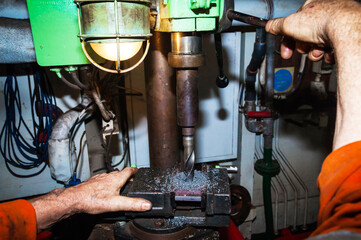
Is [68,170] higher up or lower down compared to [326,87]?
lower down

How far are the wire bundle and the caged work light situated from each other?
846 millimetres

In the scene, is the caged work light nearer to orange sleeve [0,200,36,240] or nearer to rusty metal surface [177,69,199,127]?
rusty metal surface [177,69,199,127]

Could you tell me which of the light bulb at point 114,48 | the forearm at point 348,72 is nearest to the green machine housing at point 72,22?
the light bulb at point 114,48

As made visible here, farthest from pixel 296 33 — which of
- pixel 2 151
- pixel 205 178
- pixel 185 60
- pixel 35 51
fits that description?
pixel 2 151

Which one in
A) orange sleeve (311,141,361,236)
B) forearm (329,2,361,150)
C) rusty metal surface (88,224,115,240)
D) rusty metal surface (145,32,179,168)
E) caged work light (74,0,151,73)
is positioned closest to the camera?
orange sleeve (311,141,361,236)

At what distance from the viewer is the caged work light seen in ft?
2.11

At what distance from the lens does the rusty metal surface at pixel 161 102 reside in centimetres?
101

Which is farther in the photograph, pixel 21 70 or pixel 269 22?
pixel 21 70

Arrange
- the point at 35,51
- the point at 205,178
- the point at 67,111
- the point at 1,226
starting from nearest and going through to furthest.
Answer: the point at 1,226, the point at 205,178, the point at 35,51, the point at 67,111

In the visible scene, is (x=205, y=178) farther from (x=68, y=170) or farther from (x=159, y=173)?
(x=68, y=170)

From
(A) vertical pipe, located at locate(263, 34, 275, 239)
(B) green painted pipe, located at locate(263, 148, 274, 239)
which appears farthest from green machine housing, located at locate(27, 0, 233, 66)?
(B) green painted pipe, located at locate(263, 148, 274, 239)

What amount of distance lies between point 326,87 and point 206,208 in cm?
171

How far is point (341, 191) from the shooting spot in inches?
17.3

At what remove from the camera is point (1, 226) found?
690mm
